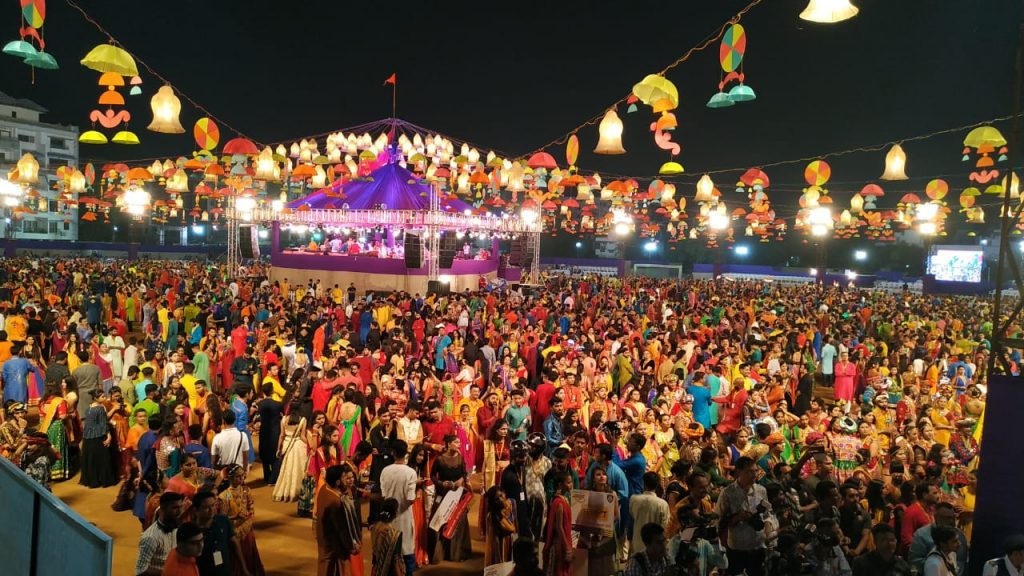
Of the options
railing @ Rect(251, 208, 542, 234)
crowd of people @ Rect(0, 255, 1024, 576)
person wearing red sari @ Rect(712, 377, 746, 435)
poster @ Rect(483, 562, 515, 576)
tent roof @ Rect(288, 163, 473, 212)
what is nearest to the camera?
poster @ Rect(483, 562, 515, 576)

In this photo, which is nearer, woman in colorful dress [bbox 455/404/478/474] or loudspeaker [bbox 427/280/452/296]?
woman in colorful dress [bbox 455/404/478/474]

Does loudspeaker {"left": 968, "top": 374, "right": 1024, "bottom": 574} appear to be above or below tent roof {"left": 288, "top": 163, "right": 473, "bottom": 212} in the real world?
below

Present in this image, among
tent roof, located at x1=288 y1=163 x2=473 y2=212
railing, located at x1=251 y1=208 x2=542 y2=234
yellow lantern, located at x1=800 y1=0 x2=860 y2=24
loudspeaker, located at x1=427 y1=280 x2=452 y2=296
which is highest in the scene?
tent roof, located at x1=288 y1=163 x2=473 y2=212

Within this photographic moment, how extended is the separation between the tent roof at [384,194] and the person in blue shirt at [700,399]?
19.4m

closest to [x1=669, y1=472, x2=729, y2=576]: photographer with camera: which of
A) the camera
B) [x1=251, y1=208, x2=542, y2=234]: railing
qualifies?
the camera

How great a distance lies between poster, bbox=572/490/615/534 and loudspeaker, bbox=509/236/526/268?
84.6 ft

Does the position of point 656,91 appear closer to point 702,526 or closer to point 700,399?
point 700,399

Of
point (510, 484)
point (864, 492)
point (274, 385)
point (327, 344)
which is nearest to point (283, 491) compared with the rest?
point (274, 385)

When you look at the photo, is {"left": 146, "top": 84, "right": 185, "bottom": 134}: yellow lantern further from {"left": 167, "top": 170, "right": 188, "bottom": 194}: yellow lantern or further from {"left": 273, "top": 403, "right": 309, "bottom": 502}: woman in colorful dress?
{"left": 167, "top": 170, "right": 188, "bottom": 194}: yellow lantern

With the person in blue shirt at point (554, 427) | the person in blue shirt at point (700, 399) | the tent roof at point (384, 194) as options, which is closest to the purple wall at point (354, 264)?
the tent roof at point (384, 194)

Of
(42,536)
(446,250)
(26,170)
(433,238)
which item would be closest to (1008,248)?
(42,536)

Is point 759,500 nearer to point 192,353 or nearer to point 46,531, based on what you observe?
point 46,531

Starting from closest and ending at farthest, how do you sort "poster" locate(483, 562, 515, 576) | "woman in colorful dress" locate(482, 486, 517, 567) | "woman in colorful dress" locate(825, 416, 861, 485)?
1. "poster" locate(483, 562, 515, 576)
2. "woman in colorful dress" locate(482, 486, 517, 567)
3. "woman in colorful dress" locate(825, 416, 861, 485)

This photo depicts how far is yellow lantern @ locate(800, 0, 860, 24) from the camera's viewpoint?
5570 mm
